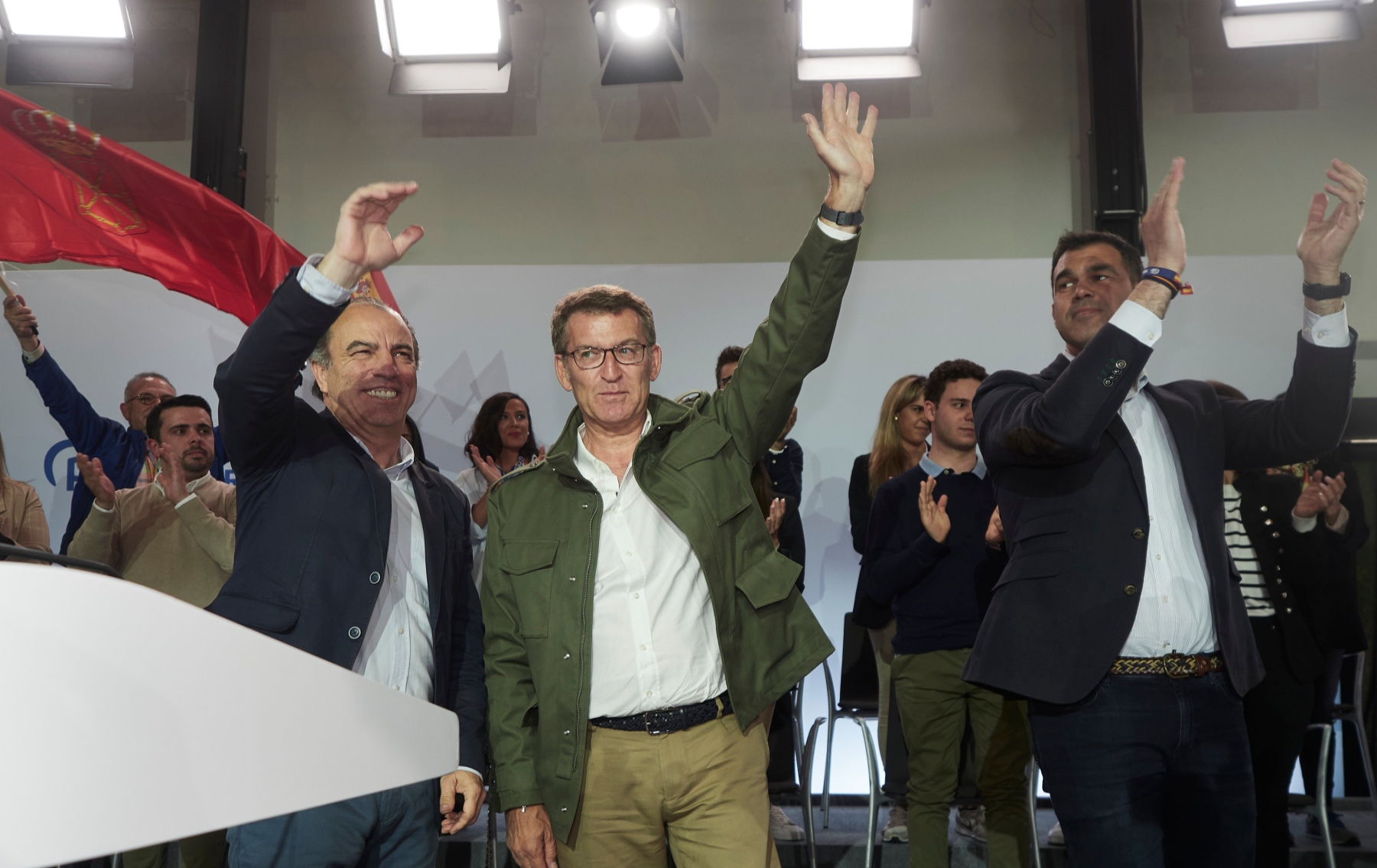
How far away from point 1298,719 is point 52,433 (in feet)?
19.0

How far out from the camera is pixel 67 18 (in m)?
5.63

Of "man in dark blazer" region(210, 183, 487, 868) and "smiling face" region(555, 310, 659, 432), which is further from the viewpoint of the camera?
"smiling face" region(555, 310, 659, 432)

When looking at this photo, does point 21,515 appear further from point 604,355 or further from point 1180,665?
point 1180,665

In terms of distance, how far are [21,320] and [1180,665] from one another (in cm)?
437

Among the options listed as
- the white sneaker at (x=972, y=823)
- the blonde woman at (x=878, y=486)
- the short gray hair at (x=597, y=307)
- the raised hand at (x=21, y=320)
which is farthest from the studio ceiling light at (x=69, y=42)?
the white sneaker at (x=972, y=823)

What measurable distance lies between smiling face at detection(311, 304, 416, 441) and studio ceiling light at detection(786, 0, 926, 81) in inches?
149

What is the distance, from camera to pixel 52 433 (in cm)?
569

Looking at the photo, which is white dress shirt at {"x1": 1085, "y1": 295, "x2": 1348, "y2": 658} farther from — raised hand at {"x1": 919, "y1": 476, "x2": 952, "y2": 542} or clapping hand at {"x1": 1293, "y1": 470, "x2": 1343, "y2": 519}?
clapping hand at {"x1": 1293, "y1": 470, "x2": 1343, "y2": 519}

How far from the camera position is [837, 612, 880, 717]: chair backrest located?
432cm

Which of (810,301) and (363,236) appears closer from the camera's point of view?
(363,236)

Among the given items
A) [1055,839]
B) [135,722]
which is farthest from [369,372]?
[1055,839]

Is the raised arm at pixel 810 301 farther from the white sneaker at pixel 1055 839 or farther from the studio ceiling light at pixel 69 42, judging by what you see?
the studio ceiling light at pixel 69 42

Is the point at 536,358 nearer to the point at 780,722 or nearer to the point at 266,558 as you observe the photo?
the point at 780,722

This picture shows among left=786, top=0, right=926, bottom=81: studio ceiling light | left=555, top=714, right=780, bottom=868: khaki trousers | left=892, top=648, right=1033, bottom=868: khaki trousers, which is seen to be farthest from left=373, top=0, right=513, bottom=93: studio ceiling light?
left=555, top=714, right=780, bottom=868: khaki trousers
